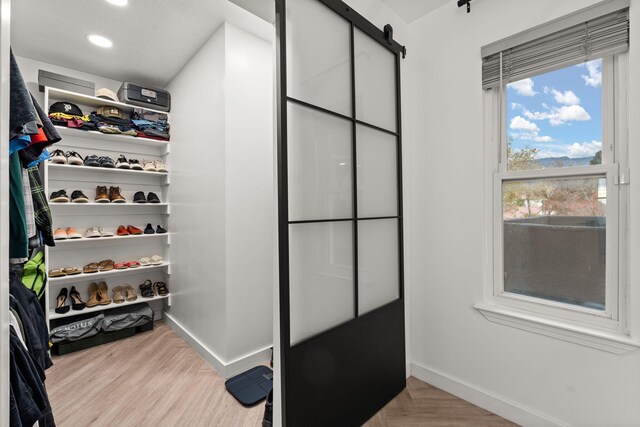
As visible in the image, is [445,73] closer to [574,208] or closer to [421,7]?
[421,7]

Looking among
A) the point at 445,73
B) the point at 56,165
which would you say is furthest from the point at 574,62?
the point at 56,165

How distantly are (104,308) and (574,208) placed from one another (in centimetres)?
371

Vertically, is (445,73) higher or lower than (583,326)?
higher

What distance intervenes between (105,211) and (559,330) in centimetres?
388

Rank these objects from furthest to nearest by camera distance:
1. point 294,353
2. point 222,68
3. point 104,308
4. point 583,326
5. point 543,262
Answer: point 104,308 < point 222,68 < point 543,262 < point 583,326 < point 294,353

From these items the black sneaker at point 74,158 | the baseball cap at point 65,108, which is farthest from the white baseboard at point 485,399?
the baseball cap at point 65,108

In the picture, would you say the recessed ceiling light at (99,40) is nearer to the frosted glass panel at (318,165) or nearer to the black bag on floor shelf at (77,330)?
the frosted glass panel at (318,165)

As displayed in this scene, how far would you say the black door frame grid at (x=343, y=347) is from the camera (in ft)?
4.54

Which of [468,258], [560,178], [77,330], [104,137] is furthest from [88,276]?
[560,178]

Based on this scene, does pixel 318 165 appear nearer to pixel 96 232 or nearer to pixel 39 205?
pixel 39 205

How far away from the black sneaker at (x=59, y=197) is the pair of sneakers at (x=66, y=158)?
26 centimetres

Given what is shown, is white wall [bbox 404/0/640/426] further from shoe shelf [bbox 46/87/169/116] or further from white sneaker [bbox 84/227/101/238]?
white sneaker [bbox 84/227/101/238]

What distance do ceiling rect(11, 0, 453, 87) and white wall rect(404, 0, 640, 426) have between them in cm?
43

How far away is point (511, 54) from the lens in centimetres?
180
